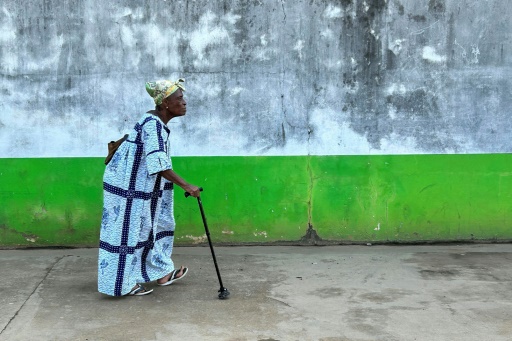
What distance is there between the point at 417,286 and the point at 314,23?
101 inches

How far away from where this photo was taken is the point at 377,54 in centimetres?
642

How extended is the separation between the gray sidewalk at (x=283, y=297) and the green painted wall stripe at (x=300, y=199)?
16 centimetres

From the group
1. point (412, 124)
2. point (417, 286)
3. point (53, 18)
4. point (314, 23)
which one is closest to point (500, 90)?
point (412, 124)

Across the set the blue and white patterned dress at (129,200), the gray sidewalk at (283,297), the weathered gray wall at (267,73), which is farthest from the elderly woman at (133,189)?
the weathered gray wall at (267,73)

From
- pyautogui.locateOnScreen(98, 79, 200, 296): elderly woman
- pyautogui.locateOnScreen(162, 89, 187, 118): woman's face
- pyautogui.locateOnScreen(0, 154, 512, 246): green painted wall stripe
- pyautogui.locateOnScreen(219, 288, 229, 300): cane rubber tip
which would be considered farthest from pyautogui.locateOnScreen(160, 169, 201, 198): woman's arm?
pyautogui.locateOnScreen(0, 154, 512, 246): green painted wall stripe

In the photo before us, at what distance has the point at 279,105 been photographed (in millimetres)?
6453

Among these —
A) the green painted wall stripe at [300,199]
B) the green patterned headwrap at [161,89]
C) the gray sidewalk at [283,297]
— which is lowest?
the gray sidewalk at [283,297]

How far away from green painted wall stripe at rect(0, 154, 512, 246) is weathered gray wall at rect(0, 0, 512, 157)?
5.9 inches

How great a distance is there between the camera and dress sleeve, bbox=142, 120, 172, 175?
4.77 metres

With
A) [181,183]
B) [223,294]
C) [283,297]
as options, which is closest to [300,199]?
[283,297]

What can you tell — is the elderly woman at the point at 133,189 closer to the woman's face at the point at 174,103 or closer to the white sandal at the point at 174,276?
the woman's face at the point at 174,103

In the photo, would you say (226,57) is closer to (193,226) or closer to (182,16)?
(182,16)

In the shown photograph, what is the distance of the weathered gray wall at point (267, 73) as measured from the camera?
20.7 feet

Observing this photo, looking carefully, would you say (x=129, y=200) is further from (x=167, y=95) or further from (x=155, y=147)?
(x=167, y=95)
